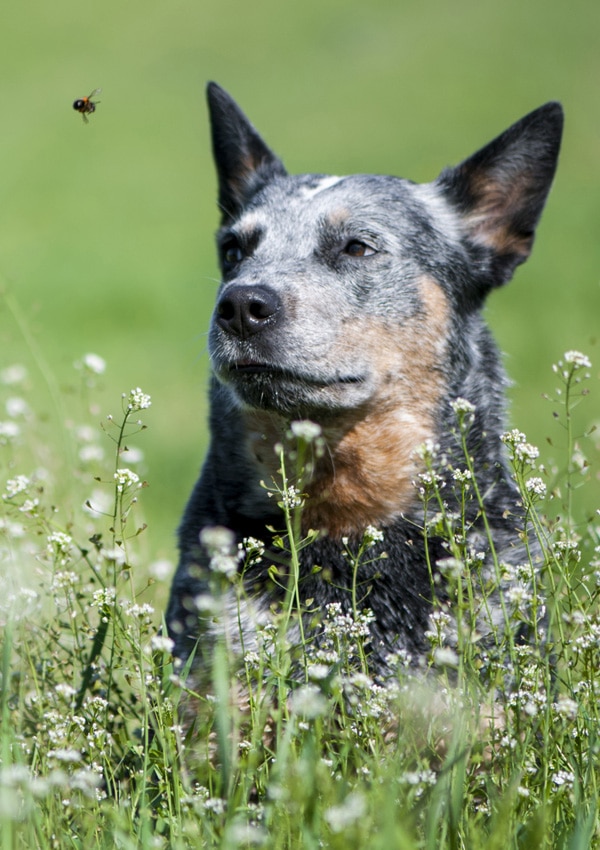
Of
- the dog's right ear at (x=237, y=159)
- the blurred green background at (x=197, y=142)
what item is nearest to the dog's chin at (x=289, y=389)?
the dog's right ear at (x=237, y=159)

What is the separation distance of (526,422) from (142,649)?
6.38 m

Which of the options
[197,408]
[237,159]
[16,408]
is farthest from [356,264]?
[197,408]

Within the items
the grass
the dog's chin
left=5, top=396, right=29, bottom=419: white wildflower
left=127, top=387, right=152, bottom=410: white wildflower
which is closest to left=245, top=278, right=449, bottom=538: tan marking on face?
the dog's chin

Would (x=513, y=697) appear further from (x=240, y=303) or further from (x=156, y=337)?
(x=156, y=337)

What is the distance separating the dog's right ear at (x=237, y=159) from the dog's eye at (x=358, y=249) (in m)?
0.73

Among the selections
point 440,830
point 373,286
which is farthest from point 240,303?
point 440,830

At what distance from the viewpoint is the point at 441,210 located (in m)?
4.41

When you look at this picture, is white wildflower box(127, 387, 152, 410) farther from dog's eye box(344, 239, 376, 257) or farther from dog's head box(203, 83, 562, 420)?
dog's eye box(344, 239, 376, 257)

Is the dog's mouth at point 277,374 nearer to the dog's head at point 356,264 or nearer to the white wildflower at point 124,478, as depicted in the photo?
the dog's head at point 356,264

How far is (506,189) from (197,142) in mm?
17983

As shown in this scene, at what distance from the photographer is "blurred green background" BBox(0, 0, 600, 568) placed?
10836 mm

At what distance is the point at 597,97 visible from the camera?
2023cm

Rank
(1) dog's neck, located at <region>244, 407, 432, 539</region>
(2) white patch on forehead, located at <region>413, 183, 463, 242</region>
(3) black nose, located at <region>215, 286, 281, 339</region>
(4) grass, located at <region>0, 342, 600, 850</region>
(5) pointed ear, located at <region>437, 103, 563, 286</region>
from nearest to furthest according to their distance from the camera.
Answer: (4) grass, located at <region>0, 342, 600, 850</region>, (3) black nose, located at <region>215, 286, 281, 339</region>, (1) dog's neck, located at <region>244, 407, 432, 539</region>, (5) pointed ear, located at <region>437, 103, 563, 286</region>, (2) white patch on forehead, located at <region>413, 183, 463, 242</region>

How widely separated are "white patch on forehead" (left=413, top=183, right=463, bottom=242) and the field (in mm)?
972
